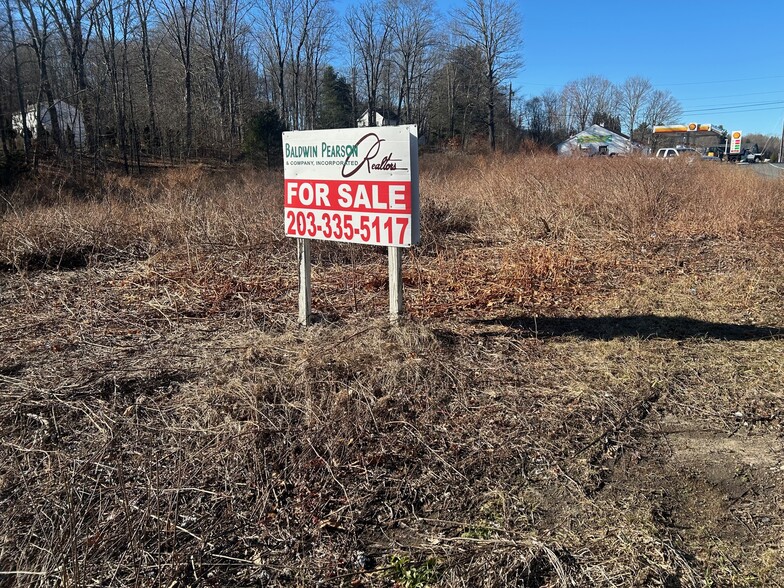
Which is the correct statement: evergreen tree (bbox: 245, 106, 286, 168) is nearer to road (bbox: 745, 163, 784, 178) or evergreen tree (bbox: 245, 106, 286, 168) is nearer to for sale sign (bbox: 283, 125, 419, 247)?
road (bbox: 745, 163, 784, 178)

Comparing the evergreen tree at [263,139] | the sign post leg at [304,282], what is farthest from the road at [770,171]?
the evergreen tree at [263,139]

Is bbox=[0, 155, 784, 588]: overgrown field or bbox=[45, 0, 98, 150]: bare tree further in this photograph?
bbox=[45, 0, 98, 150]: bare tree

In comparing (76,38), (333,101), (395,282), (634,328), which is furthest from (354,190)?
(333,101)

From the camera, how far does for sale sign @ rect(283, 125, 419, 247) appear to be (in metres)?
3.71

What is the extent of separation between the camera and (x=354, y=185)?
3.93 metres

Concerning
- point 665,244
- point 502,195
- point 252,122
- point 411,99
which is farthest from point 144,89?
point 665,244

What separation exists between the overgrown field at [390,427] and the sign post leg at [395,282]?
0.52 feet

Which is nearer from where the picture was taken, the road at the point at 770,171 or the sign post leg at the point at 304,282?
the sign post leg at the point at 304,282

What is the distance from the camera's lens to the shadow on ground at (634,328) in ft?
14.2

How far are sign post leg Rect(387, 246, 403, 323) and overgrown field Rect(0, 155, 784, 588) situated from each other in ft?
0.52

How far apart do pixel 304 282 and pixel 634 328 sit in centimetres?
281

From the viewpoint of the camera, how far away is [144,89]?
1318 inches

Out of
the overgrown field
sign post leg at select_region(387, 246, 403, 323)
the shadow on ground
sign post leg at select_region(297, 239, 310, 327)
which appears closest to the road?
the shadow on ground

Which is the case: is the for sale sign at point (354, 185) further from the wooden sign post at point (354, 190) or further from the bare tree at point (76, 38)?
the bare tree at point (76, 38)
